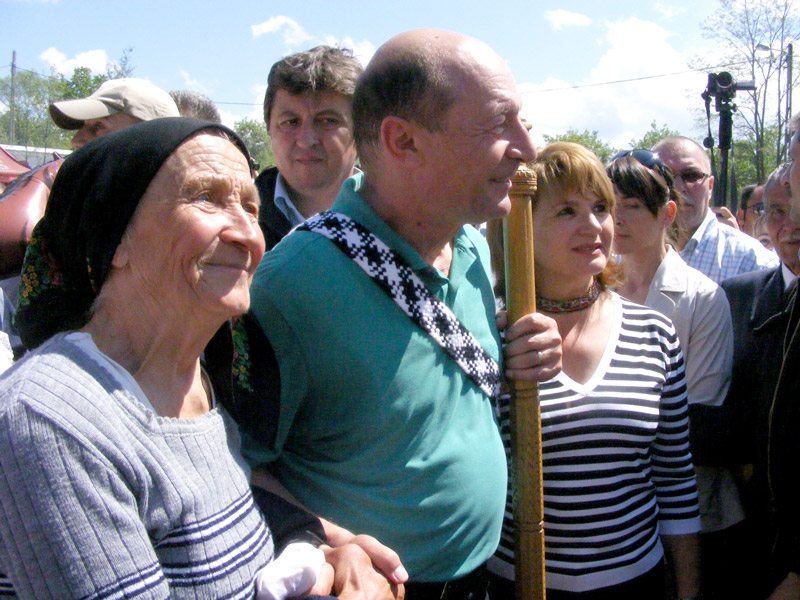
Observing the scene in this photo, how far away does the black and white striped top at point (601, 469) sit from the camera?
1983 millimetres

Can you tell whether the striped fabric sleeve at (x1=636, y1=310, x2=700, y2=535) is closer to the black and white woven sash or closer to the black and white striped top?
the black and white striped top

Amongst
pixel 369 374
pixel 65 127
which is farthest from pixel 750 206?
pixel 369 374

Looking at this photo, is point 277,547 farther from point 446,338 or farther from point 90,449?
point 446,338

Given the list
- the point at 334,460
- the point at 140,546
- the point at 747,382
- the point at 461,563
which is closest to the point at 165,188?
the point at 140,546

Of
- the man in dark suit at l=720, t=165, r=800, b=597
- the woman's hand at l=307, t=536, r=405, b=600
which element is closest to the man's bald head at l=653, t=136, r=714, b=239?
the man in dark suit at l=720, t=165, r=800, b=597

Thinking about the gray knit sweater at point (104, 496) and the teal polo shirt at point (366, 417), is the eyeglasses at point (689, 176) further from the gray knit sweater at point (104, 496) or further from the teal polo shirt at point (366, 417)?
the gray knit sweater at point (104, 496)

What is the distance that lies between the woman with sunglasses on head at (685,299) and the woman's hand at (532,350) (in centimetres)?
66

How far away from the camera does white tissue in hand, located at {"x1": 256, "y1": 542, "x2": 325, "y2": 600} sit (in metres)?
1.25

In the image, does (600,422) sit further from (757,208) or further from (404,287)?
(757,208)

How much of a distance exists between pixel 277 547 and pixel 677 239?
8.99ft

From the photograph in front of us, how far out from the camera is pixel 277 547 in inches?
54.7

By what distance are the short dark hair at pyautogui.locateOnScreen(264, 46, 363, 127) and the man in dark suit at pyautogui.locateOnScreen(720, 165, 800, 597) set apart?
70.6 inches

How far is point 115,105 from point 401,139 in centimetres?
171

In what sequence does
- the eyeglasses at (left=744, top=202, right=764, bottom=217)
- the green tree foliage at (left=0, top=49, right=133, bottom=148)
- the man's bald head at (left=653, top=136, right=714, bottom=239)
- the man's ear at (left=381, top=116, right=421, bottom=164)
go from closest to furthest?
A: 1. the man's ear at (left=381, top=116, right=421, bottom=164)
2. the man's bald head at (left=653, top=136, right=714, bottom=239)
3. the eyeglasses at (left=744, top=202, right=764, bottom=217)
4. the green tree foliage at (left=0, top=49, right=133, bottom=148)
